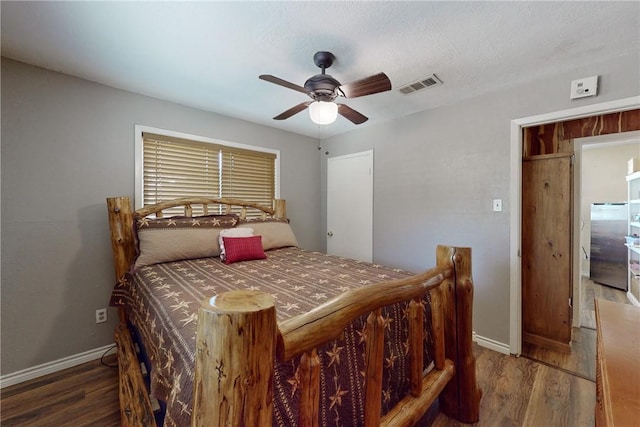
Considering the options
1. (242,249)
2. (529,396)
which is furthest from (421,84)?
(529,396)

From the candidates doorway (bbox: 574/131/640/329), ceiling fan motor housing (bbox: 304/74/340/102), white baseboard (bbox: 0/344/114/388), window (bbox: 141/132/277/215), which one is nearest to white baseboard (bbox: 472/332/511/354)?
doorway (bbox: 574/131/640/329)

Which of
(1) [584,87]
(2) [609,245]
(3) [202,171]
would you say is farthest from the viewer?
(2) [609,245]

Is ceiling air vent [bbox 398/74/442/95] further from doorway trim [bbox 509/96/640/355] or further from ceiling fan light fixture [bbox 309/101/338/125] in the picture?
ceiling fan light fixture [bbox 309/101/338/125]

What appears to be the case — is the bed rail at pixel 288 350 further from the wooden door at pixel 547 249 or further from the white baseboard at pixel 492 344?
the wooden door at pixel 547 249

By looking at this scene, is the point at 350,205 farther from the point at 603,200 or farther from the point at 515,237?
the point at 603,200

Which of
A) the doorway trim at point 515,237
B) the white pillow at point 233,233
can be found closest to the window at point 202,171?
the white pillow at point 233,233

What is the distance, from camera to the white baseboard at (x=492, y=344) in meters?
2.25

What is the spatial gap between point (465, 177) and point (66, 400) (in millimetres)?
3549

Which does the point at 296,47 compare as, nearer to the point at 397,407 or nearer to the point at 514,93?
the point at 514,93

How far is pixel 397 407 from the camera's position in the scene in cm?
114

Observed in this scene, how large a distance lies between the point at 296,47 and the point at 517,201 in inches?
84.6

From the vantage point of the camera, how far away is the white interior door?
3338 millimetres

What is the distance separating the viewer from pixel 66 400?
5.57 ft

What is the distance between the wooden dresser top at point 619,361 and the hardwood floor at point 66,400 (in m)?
2.24
